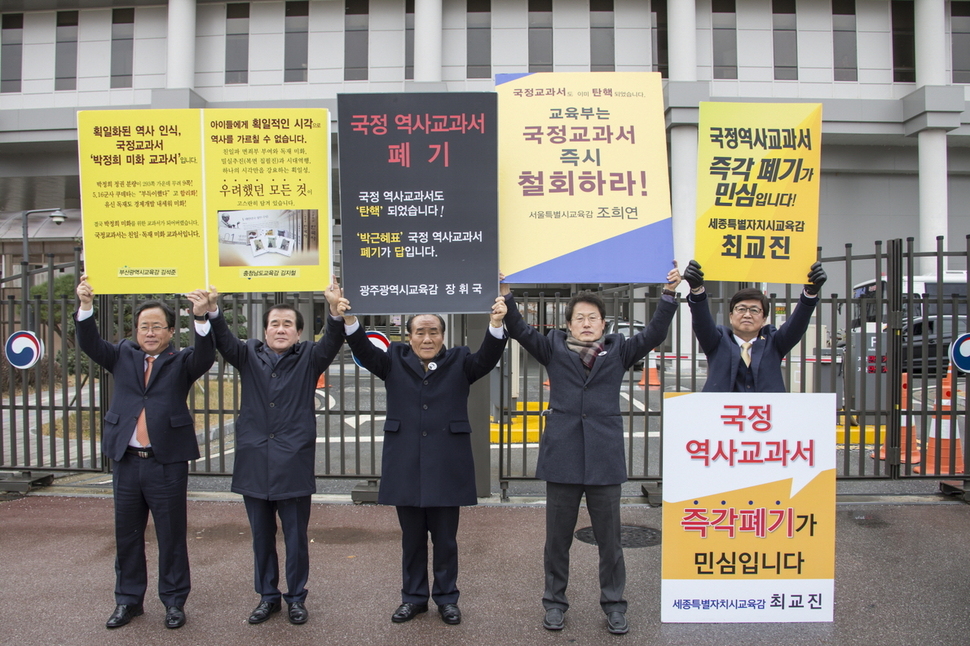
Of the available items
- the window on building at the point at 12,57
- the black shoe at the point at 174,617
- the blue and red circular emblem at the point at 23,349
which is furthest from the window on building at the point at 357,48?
the black shoe at the point at 174,617

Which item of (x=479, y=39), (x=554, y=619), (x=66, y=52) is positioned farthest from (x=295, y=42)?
(x=554, y=619)

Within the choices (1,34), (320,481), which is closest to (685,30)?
(320,481)

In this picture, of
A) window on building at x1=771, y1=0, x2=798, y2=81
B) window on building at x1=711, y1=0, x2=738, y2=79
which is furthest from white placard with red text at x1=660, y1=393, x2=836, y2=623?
window on building at x1=771, y1=0, x2=798, y2=81

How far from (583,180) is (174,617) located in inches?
131

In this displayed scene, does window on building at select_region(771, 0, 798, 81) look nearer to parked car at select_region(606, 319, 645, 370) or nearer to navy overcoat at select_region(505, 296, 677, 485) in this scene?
parked car at select_region(606, 319, 645, 370)

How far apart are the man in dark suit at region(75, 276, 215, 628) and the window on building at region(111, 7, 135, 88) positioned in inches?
816

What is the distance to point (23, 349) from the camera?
20.8 feet

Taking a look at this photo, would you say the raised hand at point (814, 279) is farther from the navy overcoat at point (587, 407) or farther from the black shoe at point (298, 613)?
the black shoe at point (298, 613)

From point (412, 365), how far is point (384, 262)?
0.61 m

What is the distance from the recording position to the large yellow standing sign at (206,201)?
12.7 feet

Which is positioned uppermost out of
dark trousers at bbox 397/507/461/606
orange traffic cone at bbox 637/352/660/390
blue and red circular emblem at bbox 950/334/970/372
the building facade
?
the building facade

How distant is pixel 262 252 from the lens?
388 cm

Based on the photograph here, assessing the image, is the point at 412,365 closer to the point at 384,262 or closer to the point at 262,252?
the point at 384,262

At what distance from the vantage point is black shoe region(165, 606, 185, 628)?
12.3 ft
